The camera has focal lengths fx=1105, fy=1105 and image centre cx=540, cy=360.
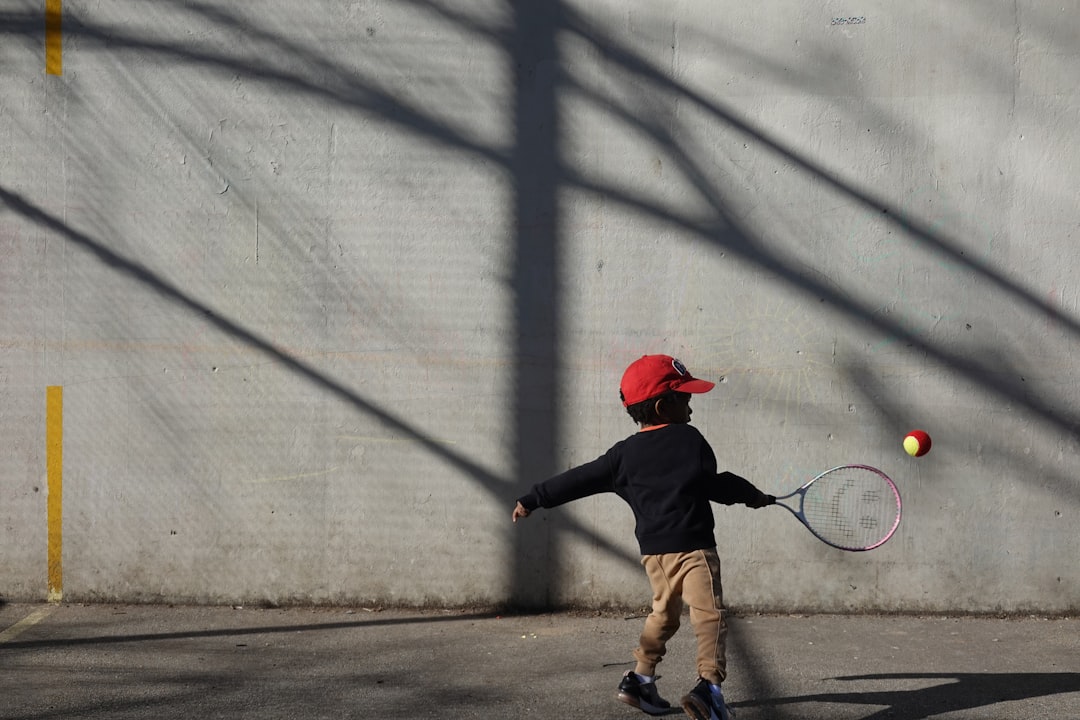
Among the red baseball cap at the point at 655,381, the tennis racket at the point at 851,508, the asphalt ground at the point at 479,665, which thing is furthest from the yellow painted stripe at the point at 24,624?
the tennis racket at the point at 851,508

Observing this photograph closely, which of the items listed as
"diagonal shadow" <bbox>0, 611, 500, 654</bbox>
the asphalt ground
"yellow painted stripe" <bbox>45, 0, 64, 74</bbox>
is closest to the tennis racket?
the asphalt ground

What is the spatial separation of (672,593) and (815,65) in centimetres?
328

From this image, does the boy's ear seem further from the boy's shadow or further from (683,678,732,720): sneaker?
the boy's shadow

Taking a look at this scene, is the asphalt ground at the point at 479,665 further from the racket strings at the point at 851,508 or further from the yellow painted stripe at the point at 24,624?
the racket strings at the point at 851,508

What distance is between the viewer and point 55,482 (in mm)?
6613

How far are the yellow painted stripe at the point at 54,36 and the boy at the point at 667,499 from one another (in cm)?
399

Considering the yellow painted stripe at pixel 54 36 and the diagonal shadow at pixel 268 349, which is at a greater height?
the yellow painted stripe at pixel 54 36

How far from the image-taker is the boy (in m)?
4.58

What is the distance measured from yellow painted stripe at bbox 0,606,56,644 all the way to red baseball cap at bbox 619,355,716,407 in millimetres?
3701

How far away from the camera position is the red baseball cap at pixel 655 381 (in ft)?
15.5

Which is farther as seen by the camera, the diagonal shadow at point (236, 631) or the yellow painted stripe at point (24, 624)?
the yellow painted stripe at point (24, 624)

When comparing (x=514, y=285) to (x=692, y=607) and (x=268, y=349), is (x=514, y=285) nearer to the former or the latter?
(x=268, y=349)

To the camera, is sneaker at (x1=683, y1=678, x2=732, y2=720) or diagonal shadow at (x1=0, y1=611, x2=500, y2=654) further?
diagonal shadow at (x1=0, y1=611, x2=500, y2=654)

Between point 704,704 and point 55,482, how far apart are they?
422 cm
